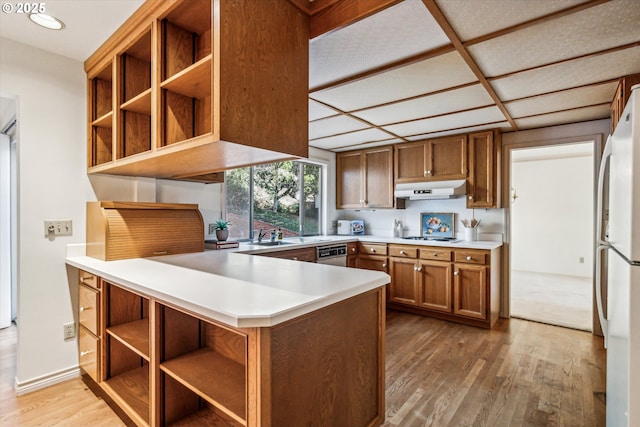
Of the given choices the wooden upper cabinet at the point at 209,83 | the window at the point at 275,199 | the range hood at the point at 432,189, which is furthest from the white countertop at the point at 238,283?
the range hood at the point at 432,189

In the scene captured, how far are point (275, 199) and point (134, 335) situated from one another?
2.49 metres

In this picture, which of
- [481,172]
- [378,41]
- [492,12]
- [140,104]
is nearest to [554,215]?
[481,172]

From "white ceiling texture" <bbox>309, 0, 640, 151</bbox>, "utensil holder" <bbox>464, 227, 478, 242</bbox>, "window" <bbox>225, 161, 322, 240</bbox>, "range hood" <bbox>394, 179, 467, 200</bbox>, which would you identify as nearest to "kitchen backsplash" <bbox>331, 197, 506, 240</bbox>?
"utensil holder" <bbox>464, 227, 478, 242</bbox>

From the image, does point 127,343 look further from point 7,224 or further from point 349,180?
point 349,180

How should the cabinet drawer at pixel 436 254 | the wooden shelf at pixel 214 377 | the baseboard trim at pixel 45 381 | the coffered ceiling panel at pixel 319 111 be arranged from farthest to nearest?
1. the cabinet drawer at pixel 436 254
2. the coffered ceiling panel at pixel 319 111
3. the baseboard trim at pixel 45 381
4. the wooden shelf at pixel 214 377

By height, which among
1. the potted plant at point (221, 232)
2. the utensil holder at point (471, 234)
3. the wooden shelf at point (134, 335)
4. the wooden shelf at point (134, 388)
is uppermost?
the potted plant at point (221, 232)

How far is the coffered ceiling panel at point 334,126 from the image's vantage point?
321cm

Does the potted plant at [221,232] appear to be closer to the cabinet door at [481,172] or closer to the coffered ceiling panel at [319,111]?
the coffered ceiling panel at [319,111]

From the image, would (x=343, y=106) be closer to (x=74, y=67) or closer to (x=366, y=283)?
(x=366, y=283)

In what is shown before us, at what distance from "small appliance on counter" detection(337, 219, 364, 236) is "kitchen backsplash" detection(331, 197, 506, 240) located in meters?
0.15

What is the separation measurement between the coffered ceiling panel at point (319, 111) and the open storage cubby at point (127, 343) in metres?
2.02

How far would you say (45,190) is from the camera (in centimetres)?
218

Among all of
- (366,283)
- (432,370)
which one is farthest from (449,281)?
(366,283)

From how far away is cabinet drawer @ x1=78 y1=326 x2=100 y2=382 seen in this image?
2.01 m
